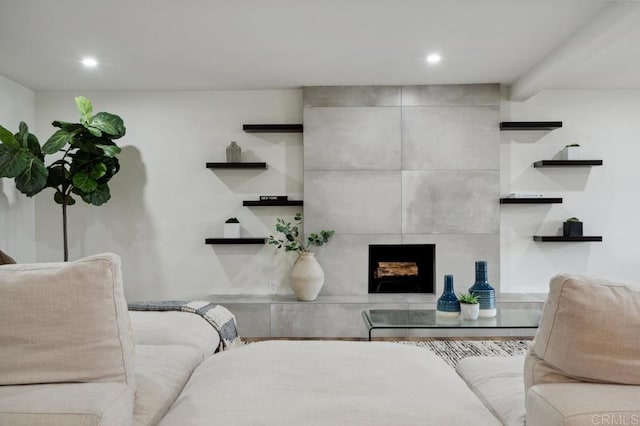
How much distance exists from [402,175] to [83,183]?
315cm

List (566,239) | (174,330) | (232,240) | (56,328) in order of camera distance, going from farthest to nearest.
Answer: (232,240), (566,239), (174,330), (56,328)

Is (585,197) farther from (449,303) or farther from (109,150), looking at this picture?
(109,150)

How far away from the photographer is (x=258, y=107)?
5.33m

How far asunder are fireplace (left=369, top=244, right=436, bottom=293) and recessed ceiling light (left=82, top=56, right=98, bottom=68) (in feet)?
10.8

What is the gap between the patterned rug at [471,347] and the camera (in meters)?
4.19

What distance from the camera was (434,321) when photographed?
3.20 meters

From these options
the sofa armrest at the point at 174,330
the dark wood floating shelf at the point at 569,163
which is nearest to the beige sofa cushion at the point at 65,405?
the sofa armrest at the point at 174,330

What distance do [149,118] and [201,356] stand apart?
3.63m

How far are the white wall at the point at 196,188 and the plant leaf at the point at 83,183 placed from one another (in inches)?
29.8

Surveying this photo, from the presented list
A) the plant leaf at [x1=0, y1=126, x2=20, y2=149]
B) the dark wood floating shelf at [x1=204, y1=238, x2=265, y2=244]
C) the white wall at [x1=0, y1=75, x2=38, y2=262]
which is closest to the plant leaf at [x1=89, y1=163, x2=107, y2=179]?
the plant leaf at [x1=0, y1=126, x2=20, y2=149]

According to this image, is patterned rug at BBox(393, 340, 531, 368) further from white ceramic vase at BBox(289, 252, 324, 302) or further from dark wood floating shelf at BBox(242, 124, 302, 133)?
dark wood floating shelf at BBox(242, 124, 302, 133)

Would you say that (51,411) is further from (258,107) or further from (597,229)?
(597,229)

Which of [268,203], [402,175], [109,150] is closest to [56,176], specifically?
[109,150]

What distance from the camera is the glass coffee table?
308 cm
